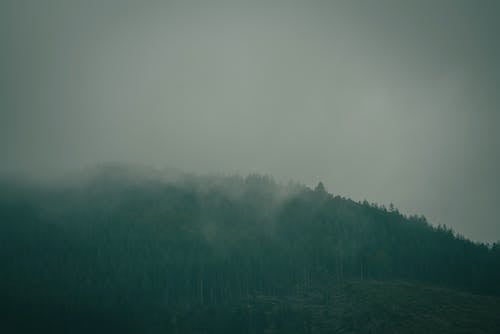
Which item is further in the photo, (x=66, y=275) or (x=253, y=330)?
Answer: (x=66, y=275)

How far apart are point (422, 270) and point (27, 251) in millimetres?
148172

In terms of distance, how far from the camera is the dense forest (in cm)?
13212

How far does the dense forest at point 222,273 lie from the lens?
13212cm

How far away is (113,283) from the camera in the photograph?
154125 mm

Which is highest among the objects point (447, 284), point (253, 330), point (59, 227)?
point (59, 227)

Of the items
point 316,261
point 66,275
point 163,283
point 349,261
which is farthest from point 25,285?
point 349,261

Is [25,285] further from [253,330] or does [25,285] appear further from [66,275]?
[253,330]

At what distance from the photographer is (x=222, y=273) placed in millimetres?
160875

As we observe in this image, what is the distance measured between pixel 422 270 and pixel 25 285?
137 metres

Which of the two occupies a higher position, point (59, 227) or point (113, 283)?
point (59, 227)

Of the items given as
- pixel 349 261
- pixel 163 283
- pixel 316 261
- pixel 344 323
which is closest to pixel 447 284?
pixel 349 261

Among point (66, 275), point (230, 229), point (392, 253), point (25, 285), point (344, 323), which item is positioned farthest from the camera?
point (230, 229)

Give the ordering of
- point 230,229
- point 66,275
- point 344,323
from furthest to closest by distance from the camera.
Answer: point 230,229 < point 66,275 < point 344,323

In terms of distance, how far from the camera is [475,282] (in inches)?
6471
